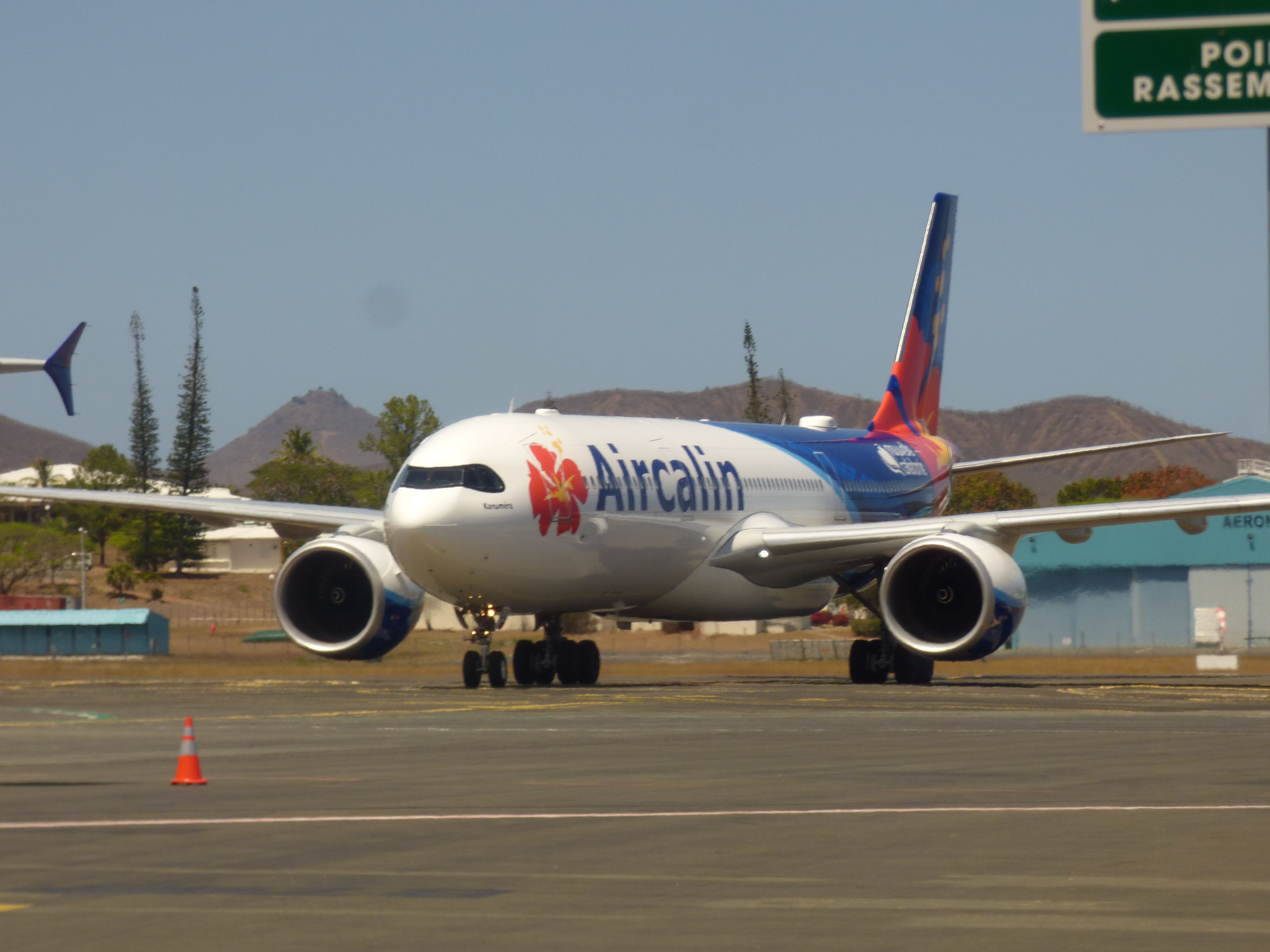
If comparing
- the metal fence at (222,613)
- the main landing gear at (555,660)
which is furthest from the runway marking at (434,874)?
the metal fence at (222,613)

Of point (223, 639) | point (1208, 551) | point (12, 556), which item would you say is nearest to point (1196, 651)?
point (1208, 551)

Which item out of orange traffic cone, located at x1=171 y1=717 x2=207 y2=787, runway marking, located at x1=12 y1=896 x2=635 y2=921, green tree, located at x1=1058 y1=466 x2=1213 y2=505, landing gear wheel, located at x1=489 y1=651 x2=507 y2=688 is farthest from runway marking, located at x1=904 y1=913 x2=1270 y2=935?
green tree, located at x1=1058 y1=466 x2=1213 y2=505

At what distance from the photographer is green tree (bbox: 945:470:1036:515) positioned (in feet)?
458

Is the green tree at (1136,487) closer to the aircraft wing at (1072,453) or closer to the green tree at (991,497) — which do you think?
the green tree at (991,497)

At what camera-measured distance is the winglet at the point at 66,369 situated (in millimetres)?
64062

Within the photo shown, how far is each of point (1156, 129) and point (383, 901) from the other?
4759 millimetres

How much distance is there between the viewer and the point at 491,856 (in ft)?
32.1

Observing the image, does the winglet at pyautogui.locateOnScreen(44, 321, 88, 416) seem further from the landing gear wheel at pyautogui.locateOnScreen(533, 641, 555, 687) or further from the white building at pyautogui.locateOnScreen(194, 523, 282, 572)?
the white building at pyautogui.locateOnScreen(194, 523, 282, 572)

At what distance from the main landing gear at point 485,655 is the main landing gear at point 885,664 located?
6.54 meters

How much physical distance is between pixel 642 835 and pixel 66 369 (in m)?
57.8

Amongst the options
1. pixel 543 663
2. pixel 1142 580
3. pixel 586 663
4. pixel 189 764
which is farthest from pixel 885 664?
pixel 1142 580

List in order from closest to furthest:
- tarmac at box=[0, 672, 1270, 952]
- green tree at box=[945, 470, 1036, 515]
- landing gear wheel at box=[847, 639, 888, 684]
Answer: tarmac at box=[0, 672, 1270, 952] → landing gear wheel at box=[847, 639, 888, 684] → green tree at box=[945, 470, 1036, 515]

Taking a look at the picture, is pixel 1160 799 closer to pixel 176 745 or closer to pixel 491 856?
pixel 491 856

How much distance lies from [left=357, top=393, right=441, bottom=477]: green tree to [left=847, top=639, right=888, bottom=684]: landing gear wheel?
93.4 meters
